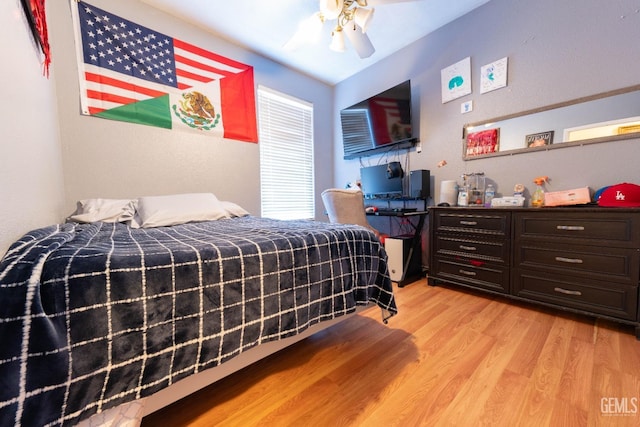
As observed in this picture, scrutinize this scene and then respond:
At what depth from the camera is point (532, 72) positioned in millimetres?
2021

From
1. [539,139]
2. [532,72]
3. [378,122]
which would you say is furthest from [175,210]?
[532,72]

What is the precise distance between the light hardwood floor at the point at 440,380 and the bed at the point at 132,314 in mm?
264

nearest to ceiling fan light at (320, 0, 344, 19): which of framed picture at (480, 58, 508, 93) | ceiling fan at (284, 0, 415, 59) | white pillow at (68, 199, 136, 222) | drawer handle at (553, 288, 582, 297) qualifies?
ceiling fan at (284, 0, 415, 59)

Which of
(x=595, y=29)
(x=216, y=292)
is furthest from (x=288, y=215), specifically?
(x=595, y=29)

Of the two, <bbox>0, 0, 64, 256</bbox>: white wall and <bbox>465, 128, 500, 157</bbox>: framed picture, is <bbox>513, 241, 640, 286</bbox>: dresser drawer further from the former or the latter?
<bbox>0, 0, 64, 256</bbox>: white wall

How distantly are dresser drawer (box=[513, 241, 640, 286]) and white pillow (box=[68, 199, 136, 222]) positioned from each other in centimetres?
309

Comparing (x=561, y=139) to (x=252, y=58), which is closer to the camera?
(x=561, y=139)

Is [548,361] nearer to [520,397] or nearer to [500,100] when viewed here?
[520,397]

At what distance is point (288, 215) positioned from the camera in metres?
3.39

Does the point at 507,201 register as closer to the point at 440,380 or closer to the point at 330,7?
the point at 440,380

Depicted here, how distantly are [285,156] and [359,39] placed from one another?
1.66 meters

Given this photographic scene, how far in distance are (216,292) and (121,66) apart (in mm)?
2493

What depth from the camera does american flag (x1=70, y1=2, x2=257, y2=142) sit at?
6.52 ft

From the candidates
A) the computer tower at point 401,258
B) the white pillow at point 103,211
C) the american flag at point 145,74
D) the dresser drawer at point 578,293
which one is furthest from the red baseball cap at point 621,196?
the white pillow at point 103,211
